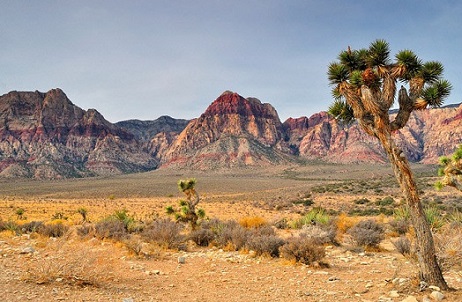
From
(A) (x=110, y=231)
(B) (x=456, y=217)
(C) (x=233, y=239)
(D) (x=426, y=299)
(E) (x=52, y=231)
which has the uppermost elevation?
(B) (x=456, y=217)

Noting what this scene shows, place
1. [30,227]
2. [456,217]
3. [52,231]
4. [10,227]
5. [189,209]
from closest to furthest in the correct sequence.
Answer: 1. [456,217]
2. [52,231]
3. [10,227]
4. [30,227]
5. [189,209]

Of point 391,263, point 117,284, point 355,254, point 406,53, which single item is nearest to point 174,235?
point 117,284

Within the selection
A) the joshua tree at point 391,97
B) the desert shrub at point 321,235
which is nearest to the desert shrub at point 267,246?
the desert shrub at point 321,235

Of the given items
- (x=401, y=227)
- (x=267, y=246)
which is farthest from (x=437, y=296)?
(x=401, y=227)

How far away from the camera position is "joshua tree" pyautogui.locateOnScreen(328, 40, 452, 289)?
23.3ft

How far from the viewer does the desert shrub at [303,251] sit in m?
10.1

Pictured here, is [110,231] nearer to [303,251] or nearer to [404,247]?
[303,251]

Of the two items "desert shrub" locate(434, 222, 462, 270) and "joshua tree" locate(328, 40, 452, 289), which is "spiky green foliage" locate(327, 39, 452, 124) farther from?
"desert shrub" locate(434, 222, 462, 270)

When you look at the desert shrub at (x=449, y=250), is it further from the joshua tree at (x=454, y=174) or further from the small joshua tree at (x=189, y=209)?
the small joshua tree at (x=189, y=209)

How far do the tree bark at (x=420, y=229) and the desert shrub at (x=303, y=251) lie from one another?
325cm

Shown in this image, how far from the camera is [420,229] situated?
23.3ft

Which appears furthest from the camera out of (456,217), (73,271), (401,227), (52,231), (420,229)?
(401,227)

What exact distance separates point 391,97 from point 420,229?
2913mm

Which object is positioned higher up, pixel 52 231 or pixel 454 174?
pixel 454 174
